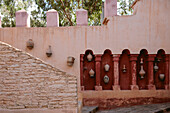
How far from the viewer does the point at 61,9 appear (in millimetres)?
15180

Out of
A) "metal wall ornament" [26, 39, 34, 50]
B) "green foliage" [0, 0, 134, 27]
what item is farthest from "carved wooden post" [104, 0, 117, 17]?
"green foliage" [0, 0, 134, 27]

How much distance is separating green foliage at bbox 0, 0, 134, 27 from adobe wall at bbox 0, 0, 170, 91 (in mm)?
7838

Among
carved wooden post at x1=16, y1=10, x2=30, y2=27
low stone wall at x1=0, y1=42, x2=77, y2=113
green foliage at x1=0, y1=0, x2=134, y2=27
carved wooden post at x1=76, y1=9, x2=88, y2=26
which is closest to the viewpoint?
low stone wall at x1=0, y1=42, x2=77, y2=113

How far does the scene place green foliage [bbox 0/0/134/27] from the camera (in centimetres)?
1512

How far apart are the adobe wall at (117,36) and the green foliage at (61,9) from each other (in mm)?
7838

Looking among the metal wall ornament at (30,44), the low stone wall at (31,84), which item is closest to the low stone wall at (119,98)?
the metal wall ornament at (30,44)

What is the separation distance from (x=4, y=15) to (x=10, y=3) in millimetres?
1095

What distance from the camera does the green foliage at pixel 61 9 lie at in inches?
595

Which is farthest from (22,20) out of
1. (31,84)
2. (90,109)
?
(90,109)

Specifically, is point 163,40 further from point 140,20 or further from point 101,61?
point 101,61

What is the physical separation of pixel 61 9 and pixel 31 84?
11394 mm

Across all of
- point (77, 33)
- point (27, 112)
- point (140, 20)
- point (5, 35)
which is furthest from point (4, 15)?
point (27, 112)

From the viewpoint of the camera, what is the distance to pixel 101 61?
7137 mm

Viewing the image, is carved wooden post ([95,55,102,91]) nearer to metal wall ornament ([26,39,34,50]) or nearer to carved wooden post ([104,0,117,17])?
A: carved wooden post ([104,0,117,17])
